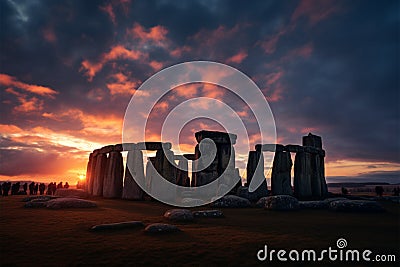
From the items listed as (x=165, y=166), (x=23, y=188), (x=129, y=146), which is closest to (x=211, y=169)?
(x=165, y=166)

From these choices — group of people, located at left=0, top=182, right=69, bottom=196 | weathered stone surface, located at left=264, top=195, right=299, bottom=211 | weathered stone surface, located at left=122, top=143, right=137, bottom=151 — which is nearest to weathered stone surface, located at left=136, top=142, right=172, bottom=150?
weathered stone surface, located at left=122, top=143, right=137, bottom=151

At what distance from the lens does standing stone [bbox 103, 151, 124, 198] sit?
17719mm

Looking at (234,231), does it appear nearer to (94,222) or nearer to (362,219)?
(94,222)

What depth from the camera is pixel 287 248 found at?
5344mm

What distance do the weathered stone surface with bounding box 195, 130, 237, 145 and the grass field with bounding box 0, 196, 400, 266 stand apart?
9.07 meters

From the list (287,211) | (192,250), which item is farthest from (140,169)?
(192,250)

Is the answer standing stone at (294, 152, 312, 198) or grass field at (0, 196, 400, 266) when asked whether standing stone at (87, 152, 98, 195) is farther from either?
standing stone at (294, 152, 312, 198)

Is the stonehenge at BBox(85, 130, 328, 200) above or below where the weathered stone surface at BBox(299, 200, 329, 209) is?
above

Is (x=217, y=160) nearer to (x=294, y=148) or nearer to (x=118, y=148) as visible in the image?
(x=294, y=148)

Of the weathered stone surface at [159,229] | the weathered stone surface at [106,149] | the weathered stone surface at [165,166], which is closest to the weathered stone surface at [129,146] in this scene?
the weathered stone surface at [106,149]

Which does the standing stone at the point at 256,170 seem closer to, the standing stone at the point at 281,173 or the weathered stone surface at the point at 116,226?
the standing stone at the point at 281,173

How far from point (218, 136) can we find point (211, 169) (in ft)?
6.94

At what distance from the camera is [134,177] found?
16.9m

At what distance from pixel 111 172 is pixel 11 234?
1199 cm
